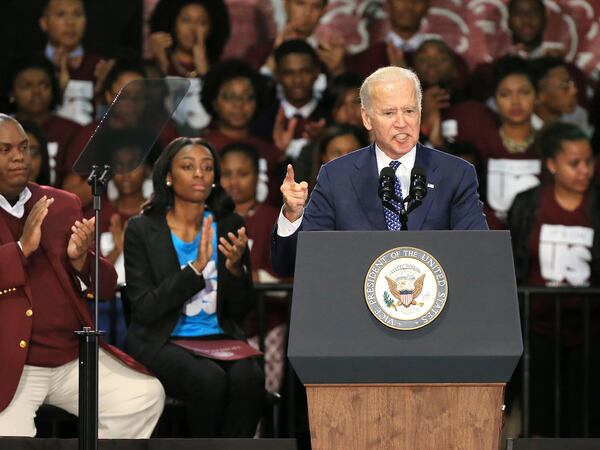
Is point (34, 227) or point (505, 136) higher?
point (505, 136)

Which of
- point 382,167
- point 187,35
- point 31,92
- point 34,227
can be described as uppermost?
point 187,35

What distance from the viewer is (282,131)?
25.0 ft

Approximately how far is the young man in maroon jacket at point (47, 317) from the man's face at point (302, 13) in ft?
8.89

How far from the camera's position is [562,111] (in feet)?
25.3

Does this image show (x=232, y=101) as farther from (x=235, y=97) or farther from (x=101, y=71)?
(x=101, y=71)

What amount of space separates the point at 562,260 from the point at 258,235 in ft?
5.59

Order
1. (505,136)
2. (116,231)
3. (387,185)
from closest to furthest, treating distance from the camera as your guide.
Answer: (387,185) → (116,231) → (505,136)

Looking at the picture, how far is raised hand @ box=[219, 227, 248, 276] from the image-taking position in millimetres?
5848

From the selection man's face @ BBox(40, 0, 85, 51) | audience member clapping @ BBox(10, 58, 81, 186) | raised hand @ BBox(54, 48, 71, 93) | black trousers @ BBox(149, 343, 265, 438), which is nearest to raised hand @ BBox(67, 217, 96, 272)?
black trousers @ BBox(149, 343, 265, 438)

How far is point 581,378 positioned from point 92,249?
289cm

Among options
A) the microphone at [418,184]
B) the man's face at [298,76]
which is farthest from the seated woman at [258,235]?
the microphone at [418,184]

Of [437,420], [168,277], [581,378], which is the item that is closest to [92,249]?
[168,277]

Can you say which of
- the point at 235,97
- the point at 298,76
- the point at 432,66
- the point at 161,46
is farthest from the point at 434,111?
the point at 161,46

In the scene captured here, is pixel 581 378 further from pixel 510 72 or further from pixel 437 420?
pixel 437 420
